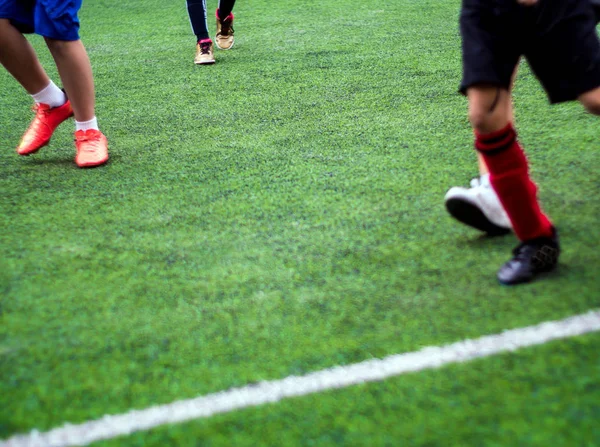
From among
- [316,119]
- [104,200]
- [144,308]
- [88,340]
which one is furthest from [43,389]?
[316,119]

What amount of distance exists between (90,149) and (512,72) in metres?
1.98

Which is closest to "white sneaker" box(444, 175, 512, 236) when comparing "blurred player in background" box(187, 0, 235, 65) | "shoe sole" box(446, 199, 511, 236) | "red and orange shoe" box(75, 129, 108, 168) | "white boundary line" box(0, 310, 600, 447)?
"shoe sole" box(446, 199, 511, 236)

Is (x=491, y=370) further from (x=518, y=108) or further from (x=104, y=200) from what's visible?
(x=518, y=108)

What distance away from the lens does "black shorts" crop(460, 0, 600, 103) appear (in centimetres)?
189

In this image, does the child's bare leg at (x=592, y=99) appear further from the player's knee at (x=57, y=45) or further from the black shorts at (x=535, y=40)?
the player's knee at (x=57, y=45)

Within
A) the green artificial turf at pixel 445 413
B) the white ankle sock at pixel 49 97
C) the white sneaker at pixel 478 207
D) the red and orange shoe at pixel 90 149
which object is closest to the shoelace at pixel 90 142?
the red and orange shoe at pixel 90 149

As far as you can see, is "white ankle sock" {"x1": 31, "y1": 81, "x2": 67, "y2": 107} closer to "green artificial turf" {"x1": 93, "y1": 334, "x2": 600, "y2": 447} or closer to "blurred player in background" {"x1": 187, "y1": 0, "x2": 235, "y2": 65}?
"blurred player in background" {"x1": 187, "y1": 0, "x2": 235, "y2": 65}

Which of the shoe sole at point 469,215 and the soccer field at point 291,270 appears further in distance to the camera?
the shoe sole at point 469,215

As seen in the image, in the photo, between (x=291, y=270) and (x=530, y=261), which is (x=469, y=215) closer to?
(x=530, y=261)

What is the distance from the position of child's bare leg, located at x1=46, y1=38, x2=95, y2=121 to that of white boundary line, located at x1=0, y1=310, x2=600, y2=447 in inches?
81.5

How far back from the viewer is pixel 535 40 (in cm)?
193

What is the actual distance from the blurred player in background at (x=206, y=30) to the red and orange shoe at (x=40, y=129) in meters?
1.90

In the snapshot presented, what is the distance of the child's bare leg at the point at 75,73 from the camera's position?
319 centimetres

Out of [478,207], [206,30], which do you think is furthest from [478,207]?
[206,30]
